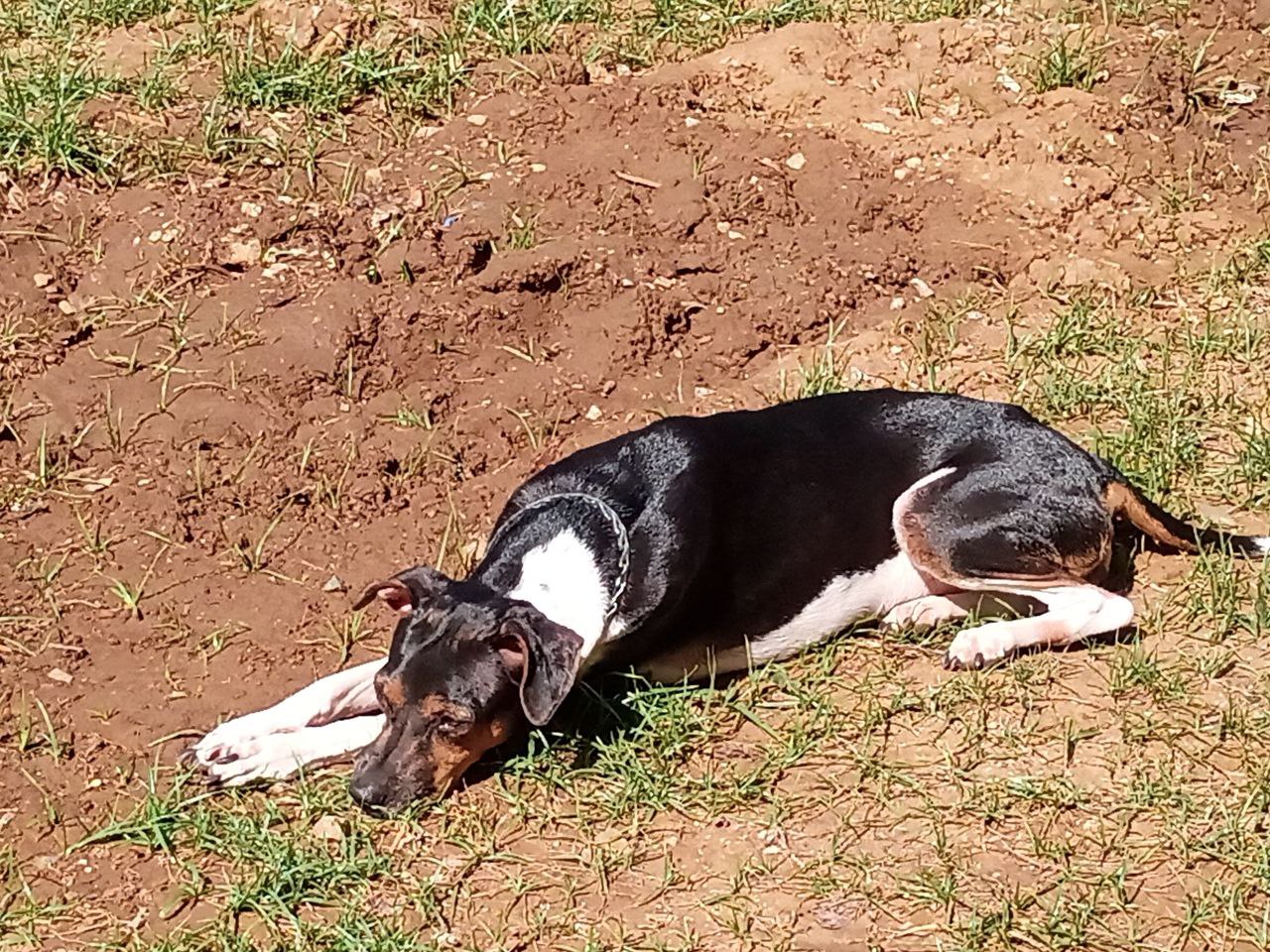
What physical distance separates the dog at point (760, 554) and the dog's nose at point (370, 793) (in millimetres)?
76

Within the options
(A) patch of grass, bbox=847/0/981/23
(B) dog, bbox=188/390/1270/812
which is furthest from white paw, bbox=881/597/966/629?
(A) patch of grass, bbox=847/0/981/23

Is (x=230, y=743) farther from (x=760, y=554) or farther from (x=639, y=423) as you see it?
(x=639, y=423)

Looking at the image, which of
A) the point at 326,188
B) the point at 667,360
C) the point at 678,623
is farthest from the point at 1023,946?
the point at 326,188

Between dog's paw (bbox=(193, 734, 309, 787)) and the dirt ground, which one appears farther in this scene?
dog's paw (bbox=(193, 734, 309, 787))

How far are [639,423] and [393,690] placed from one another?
189 cm

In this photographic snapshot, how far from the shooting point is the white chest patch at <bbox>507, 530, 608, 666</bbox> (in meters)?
4.76

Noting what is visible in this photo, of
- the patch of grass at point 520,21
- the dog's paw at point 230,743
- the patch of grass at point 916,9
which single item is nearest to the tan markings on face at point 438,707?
the dog's paw at point 230,743

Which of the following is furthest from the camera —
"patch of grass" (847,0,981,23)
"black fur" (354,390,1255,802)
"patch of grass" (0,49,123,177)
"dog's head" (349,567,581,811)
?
"patch of grass" (847,0,981,23)

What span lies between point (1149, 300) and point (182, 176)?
12.2ft

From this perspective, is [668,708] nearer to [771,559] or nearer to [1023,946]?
[771,559]

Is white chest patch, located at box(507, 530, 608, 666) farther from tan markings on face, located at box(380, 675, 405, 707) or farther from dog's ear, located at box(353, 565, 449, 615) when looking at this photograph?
tan markings on face, located at box(380, 675, 405, 707)

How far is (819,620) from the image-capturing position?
5.26m

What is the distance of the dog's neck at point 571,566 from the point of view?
188 inches

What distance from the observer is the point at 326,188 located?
678 cm
